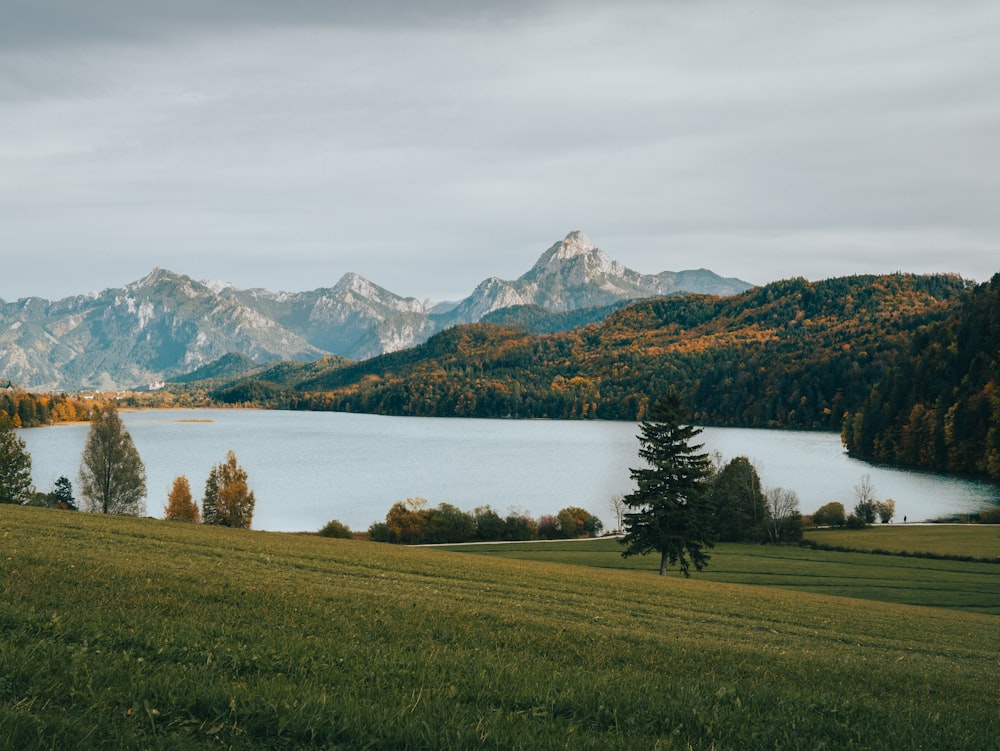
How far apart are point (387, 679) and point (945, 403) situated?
130 m

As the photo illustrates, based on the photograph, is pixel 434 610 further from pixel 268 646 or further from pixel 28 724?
pixel 28 724

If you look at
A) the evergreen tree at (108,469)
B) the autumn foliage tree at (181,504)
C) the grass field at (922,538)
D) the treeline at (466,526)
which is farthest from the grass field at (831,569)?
the evergreen tree at (108,469)

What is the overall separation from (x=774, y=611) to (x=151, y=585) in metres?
18.7

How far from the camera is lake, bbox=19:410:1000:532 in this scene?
75.4 m

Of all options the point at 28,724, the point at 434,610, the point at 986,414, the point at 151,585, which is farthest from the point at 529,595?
the point at 986,414

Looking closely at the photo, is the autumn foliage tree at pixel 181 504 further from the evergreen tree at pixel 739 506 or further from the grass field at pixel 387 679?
the grass field at pixel 387 679

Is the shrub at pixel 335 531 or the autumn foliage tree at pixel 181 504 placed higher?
the autumn foliage tree at pixel 181 504

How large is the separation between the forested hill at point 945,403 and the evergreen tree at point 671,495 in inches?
3167

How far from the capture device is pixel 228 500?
55281 mm

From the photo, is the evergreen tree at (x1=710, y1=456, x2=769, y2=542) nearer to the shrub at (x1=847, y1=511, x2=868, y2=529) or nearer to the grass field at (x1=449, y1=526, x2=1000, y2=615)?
the grass field at (x1=449, y1=526, x2=1000, y2=615)

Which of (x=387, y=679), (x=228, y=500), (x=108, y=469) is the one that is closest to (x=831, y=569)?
(x=228, y=500)

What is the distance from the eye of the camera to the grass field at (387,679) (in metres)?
4.61

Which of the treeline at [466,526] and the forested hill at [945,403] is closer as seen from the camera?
the treeline at [466,526]

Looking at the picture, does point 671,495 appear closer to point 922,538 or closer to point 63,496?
point 922,538
